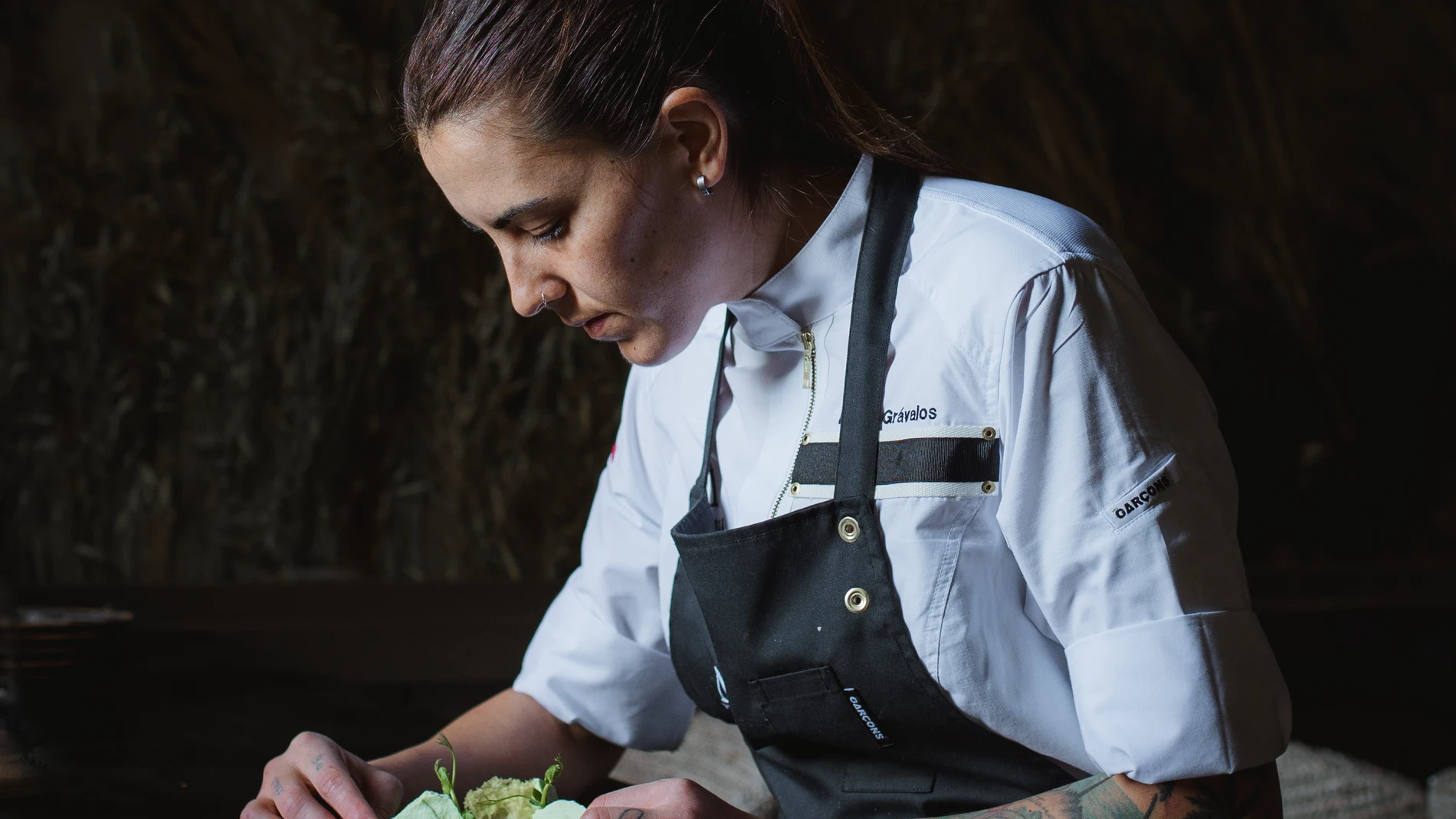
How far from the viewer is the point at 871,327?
43.4 inches

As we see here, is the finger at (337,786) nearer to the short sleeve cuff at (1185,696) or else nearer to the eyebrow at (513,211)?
the eyebrow at (513,211)

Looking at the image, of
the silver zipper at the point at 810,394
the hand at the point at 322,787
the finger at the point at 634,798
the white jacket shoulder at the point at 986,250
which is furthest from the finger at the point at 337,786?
the white jacket shoulder at the point at 986,250

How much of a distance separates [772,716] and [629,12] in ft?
2.07

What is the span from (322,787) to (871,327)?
2.13 feet

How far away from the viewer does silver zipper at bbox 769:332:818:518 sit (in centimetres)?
114

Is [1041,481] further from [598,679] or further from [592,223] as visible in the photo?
[598,679]

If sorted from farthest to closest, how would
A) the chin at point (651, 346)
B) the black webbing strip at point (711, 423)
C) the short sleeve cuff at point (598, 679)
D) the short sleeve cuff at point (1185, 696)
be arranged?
the short sleeve cuff at point (598, 679) → the black webbing strip at point (711, 423) → the chin at point (651, 346) → the short sleeve cuff at point (1185, 696)

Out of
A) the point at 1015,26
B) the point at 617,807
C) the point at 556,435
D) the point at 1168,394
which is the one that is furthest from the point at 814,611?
the point at 1015,26

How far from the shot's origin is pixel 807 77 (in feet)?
3.71

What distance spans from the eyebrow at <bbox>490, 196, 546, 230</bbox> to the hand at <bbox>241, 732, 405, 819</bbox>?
1.73 ft

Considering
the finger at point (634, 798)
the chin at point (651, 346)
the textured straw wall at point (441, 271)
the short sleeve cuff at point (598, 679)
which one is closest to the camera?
the finger at point (634, 798)

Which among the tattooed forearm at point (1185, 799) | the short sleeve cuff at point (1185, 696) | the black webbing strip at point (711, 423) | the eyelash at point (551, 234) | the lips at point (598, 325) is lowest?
the tattooed forearm at point (1185, 799)

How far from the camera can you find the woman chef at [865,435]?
3.02 ft

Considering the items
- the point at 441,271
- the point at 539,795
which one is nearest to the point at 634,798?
the point at 539,795
